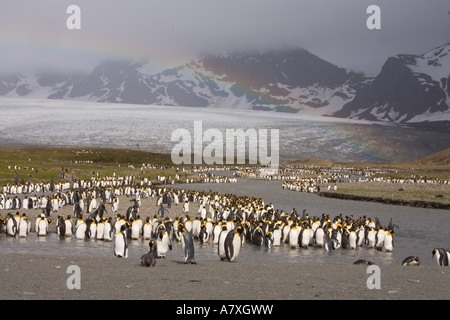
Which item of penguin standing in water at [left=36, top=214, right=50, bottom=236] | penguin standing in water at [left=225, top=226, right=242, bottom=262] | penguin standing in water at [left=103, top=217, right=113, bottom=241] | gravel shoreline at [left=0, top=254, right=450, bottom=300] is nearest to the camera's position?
gravel shoreline at [left=0, top=254, right=450, bottom=300]

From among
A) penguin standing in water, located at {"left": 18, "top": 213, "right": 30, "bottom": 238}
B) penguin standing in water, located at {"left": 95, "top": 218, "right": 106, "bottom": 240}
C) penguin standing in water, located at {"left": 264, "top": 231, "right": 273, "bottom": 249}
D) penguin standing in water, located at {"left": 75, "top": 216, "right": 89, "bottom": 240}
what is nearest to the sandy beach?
penguin standing in water, located at {"left": 264, "top": 231, "right": 273, "bottom": 249}

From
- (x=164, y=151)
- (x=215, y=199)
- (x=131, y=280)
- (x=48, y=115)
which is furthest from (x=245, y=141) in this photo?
(x=131, y=280)

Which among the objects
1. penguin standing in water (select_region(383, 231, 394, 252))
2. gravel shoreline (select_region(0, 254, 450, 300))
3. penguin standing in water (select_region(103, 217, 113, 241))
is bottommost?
penguin standing in water (select_region(383, 231, 394, 252))

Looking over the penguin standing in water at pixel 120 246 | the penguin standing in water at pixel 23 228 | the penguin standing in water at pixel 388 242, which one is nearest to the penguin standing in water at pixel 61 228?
the penguin standing in water at pixel 23 228

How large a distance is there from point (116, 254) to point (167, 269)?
109 inches

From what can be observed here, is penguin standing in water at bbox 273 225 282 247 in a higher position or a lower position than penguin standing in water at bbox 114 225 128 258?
lower

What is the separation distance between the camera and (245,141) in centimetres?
11375

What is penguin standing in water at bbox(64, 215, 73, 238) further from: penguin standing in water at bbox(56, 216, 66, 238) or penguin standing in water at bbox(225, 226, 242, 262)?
penguin standing in water at bbox(225, 226, 242, 262)

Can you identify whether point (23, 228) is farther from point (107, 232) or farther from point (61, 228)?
point (107, 232)

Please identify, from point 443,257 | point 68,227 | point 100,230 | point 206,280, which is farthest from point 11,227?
point 443,257

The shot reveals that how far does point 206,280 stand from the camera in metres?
8.94

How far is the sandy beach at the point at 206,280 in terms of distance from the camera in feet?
25.2

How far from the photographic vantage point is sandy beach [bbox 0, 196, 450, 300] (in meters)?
7.69
